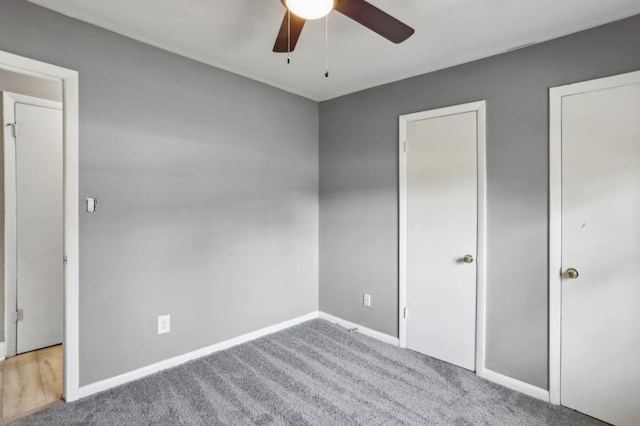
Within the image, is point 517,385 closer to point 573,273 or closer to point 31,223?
point 573,273

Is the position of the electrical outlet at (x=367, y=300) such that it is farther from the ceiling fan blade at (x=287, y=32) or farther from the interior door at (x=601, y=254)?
the ceiling fan blade at (x=287, y=32)

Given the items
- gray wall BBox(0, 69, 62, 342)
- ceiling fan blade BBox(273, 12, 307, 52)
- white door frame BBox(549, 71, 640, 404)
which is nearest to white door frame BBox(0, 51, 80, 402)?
gray wall BBox(0, 69, 62, 342)

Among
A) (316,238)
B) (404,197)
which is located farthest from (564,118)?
(316,238)

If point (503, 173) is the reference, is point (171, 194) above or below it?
below

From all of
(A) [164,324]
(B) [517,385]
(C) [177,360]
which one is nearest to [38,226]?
(A) [164,324]

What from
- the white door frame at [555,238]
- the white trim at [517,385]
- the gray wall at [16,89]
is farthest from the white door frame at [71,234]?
the white door frame at [555,238]

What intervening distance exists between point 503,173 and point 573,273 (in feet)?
2.57

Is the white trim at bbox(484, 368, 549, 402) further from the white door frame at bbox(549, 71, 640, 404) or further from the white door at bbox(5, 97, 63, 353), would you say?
the white door at bbox(5, 97, 63, 353)

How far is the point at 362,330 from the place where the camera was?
318 cm

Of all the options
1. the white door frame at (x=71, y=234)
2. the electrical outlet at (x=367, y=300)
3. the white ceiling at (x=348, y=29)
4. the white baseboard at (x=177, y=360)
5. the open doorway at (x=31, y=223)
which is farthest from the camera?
the electrical outlet at (x=367, y=300)

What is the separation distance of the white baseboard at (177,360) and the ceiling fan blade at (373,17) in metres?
2.60

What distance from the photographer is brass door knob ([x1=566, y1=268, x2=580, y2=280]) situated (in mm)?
2027

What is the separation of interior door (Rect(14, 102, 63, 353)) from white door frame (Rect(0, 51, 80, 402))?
1.11 meters

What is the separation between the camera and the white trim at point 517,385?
2.14m
